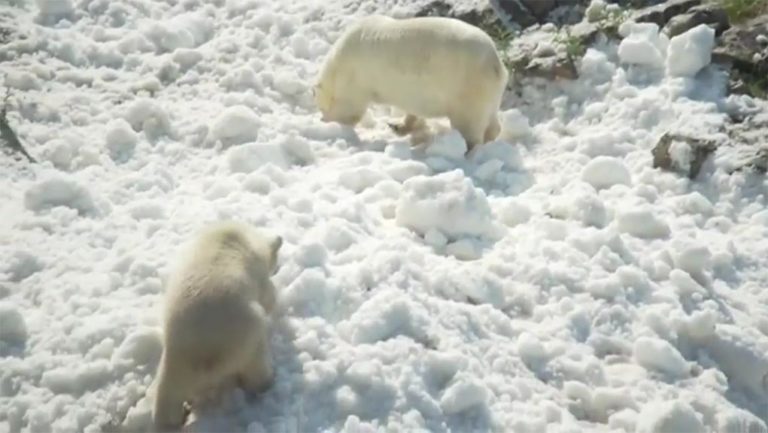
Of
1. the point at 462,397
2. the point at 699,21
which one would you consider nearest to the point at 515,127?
the point at 699,21

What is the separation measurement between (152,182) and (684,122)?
3.02 m

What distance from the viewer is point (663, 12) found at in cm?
643

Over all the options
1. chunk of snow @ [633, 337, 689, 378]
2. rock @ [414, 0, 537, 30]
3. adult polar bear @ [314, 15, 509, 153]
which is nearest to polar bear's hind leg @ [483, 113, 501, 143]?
adult polar bear @ [314, 15, 509, 153]

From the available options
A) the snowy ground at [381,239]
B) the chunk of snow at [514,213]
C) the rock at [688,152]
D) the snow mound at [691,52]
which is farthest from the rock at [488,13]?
the chunk of snow at [514,213]

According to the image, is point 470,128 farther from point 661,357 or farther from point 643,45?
point 661,357

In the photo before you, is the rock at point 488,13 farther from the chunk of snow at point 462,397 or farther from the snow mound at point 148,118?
the chunk of snow at point 462,397

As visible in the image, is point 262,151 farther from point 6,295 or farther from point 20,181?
point 6,295

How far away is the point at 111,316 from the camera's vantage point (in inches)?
161

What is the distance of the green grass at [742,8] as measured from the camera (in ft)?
21.2

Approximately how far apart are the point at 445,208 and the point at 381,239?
37cm

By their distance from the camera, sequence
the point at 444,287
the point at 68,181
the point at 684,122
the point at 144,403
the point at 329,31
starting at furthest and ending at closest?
the point at 329,31, the point at 684,122, the point at 68,181, the point at 444,287, the point at 144,403

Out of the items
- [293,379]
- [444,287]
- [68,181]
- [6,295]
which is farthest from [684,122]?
[6,295]

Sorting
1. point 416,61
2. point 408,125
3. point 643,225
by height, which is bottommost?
point 408,125

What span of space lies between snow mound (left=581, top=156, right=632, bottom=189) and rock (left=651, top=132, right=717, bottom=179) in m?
0.23
